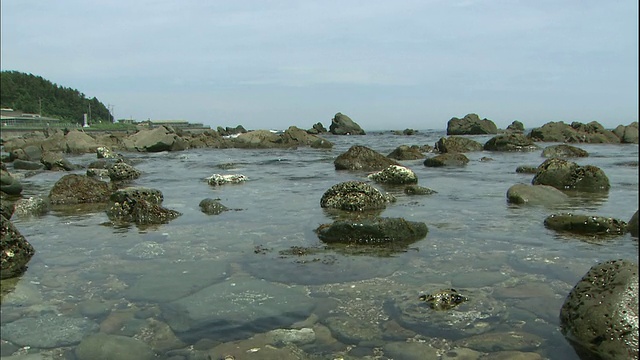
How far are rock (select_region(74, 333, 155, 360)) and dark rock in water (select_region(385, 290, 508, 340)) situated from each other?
7.44ft

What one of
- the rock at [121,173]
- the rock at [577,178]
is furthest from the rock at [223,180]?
the rock at [577,178]

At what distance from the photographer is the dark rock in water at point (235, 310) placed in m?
4.51

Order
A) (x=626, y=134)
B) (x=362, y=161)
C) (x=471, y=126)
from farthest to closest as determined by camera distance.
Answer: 1. (x=471, y=126)
2. (x=626, y=134)
3. (x=362, y=161)

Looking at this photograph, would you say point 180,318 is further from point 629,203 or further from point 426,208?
point 629,203

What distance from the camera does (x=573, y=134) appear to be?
1692 inches

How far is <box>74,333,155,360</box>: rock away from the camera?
3979mm

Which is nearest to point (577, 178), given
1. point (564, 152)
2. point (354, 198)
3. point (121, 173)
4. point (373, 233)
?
point (354, 198)

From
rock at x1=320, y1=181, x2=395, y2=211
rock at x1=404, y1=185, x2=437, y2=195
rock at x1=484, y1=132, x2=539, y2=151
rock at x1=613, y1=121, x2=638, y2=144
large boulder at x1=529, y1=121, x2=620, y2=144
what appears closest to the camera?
rock at x1=320, y1=181, x2=395, y2=211

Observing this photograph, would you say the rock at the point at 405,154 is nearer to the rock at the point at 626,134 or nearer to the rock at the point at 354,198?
the rock at the point at 354,198

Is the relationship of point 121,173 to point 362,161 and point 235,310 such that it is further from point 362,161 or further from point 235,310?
point 235,310

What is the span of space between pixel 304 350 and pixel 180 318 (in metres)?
1.39

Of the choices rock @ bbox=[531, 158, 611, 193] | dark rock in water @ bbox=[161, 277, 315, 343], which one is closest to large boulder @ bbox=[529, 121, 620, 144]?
rock @ bbox=[531, 158, 611, 193]

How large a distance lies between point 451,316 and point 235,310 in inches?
82.9

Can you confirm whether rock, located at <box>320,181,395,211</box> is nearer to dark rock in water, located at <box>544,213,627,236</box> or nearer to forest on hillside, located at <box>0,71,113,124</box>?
dark rock in water, located at <box>544,213,627,236</box>
